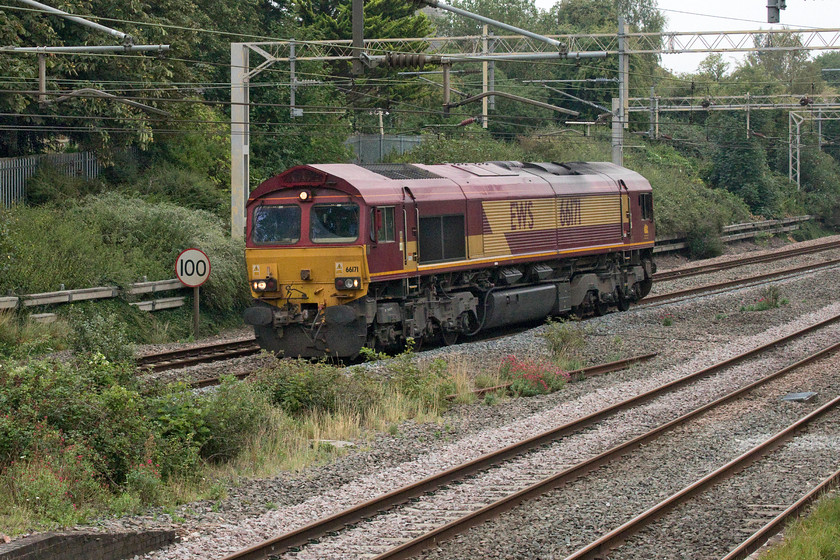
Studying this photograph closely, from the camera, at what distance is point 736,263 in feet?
118

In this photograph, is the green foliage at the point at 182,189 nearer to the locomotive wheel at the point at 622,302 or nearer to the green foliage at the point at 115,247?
the green foliage at the point at 115,247

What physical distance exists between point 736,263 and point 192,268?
23.1 m

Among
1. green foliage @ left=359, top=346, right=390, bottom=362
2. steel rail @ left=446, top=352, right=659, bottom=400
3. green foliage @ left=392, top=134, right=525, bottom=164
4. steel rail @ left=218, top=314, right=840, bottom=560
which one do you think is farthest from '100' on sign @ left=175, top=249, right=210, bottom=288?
green foliage @ left=392, top=134, right=525, bottom=164

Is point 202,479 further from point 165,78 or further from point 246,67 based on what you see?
point 165,78

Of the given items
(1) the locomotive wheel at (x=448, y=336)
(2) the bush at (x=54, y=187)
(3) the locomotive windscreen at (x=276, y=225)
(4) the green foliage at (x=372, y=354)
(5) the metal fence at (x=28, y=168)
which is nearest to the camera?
(4) the green foliage at (x=372, y=354)

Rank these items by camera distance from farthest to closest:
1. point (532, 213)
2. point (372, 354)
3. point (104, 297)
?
point (532, 213)
point (104, 297)
point (372, 354)

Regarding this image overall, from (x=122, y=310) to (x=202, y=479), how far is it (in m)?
11.0

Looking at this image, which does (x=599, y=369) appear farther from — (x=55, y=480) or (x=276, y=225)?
(x=55, y=480)

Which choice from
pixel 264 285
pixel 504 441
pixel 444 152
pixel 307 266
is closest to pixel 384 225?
pixel 307 266

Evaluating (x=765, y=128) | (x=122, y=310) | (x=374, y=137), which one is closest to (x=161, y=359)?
(x=122, y=310)

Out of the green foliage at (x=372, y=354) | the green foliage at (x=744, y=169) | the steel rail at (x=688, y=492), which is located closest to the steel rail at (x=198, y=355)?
the green foliage at (x=372, y=354)

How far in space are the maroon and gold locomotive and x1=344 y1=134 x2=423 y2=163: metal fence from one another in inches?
605

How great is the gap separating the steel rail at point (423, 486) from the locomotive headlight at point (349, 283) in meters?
4.84

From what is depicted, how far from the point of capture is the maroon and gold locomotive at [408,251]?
16531mm
